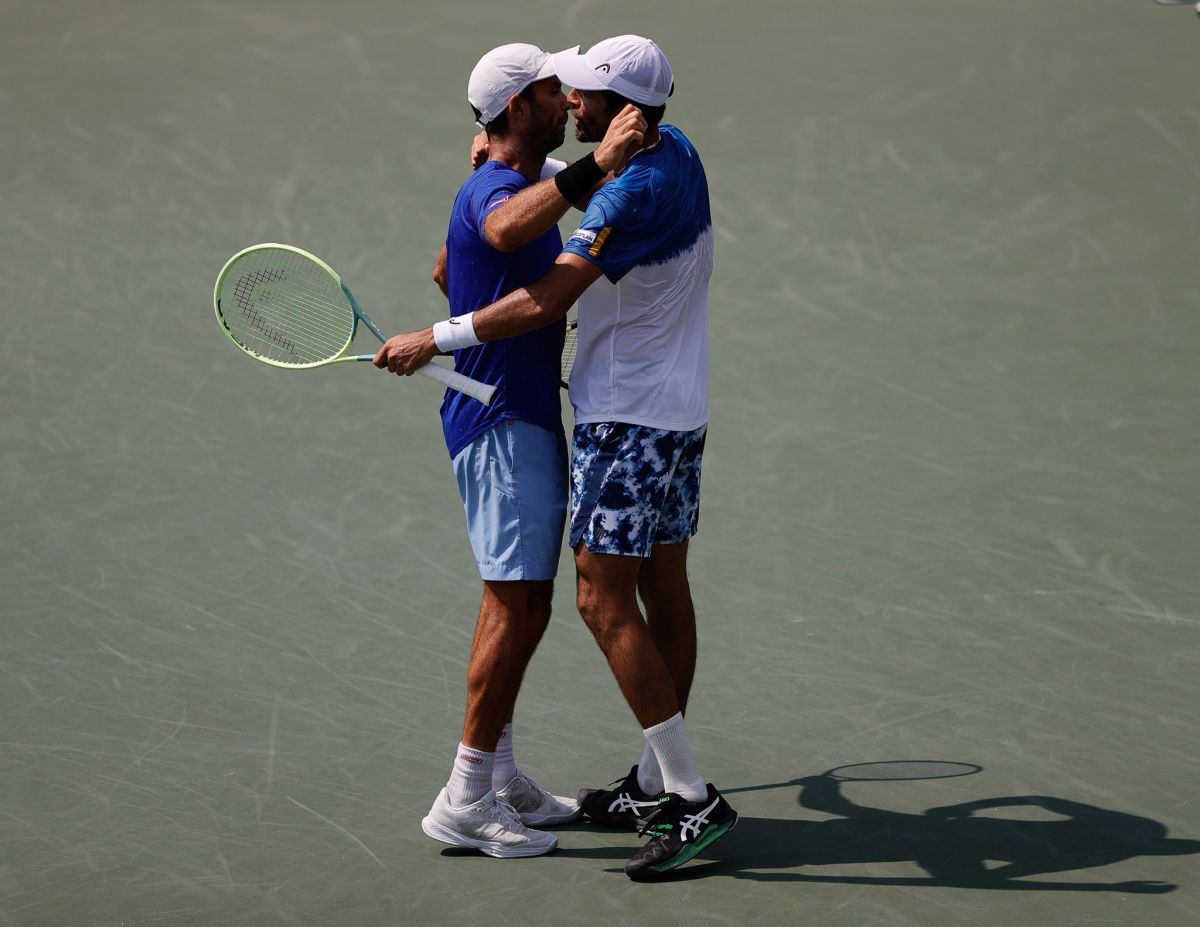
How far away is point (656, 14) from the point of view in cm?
1030

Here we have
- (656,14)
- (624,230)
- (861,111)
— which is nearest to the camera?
(624,230)

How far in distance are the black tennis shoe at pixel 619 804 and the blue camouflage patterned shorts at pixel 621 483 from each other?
2.32 ft

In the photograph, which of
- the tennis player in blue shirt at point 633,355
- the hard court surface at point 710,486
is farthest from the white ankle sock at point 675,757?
the hard court surface at point 710,486

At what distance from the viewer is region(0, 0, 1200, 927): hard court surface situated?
3922 millimetres

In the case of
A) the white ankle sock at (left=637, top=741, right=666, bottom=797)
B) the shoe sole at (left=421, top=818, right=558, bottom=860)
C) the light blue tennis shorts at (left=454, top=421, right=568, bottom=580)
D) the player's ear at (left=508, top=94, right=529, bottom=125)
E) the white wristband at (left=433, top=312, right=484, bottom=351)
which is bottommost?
the shoe sole at (left=421, top=818, right=558, bottom=860)

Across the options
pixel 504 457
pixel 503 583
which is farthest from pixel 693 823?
pixel 504 457

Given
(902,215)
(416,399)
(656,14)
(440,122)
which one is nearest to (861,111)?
(902,215)

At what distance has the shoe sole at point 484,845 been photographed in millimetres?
3936

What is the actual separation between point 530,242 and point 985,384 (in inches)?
145

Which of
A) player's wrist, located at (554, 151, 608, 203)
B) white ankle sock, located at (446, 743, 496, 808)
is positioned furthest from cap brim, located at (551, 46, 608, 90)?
white ankle sock, located at (446, 743, 496, 808)

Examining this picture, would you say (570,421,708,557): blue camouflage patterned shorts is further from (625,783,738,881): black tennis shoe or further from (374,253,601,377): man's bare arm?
(625,783,738,881): black tennis shoe

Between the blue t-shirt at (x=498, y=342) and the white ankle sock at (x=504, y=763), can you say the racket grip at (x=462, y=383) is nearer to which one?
the blue t-shirt at (x=498, y=342)

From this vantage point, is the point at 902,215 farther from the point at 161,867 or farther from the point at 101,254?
the point at 161,867

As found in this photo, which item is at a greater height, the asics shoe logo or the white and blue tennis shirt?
the white and blue tennis shirt
